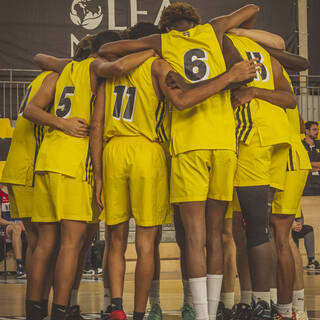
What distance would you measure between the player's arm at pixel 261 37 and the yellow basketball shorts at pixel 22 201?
5.78ft

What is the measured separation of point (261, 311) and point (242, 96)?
1.29 meters

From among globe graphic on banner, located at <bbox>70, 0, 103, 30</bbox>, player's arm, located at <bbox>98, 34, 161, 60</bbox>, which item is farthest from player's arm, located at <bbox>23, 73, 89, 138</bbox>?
globe graphic on banner, located at <bbox>70, 0, 103, 30</bbox>

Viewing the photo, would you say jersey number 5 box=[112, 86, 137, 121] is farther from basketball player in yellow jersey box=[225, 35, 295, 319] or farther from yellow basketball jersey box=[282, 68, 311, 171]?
yellow basketball jersey box=[282, 68, 311, 171]

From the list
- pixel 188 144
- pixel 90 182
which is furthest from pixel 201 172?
pixel 90 182

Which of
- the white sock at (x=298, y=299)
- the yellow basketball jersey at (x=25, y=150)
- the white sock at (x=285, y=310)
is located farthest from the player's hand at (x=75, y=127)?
the white sock at (x=298, y=299)

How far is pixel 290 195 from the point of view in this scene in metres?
4.38

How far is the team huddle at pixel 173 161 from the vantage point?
3.86 meters

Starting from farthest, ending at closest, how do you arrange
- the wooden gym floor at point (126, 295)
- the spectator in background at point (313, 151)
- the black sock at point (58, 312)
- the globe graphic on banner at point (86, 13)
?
the globe graphic on banner at point (86, 13), the spectator in background at point (313, 151), the wooden gym floor at point (126, 295), the black sock at point (58, 312)

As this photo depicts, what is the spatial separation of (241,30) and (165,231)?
599 cm

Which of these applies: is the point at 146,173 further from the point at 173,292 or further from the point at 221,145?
the point at 173,292

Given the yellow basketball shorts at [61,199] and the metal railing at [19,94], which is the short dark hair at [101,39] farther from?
the metal railing at [19,94]

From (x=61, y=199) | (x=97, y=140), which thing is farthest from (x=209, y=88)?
(x=61, y=199)

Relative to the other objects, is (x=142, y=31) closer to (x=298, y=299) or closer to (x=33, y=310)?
A: (x=33, y=310)

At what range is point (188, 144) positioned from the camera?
3848 mm
